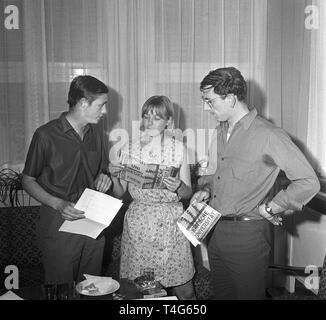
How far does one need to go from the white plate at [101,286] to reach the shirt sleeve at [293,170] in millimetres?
844

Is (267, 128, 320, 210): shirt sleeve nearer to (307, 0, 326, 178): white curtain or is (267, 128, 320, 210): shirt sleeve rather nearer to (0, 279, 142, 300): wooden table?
Result: (0, 279, 142, 300): wooden table

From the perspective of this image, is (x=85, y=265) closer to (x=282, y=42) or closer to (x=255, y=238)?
(x=255, y=238)

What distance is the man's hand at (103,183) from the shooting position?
2.17 metres

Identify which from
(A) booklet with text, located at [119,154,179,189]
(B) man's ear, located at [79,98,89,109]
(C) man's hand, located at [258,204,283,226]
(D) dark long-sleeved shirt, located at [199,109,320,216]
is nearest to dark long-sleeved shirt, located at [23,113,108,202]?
(B) man's ear, located at [79,98,89,109]

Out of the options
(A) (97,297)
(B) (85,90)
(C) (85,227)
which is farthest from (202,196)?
(B) (85,90)

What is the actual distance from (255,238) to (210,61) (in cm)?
158

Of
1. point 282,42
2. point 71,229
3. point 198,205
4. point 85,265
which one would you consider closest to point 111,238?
point 85,265

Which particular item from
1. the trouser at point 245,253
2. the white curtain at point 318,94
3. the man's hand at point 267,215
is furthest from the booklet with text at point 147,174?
the white curtain at point 318,94

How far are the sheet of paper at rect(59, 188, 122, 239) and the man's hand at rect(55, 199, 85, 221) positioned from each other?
1.0 inches

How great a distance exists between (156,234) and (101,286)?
574 millimetres

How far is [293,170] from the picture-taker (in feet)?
5.68

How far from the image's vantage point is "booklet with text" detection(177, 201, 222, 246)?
1889 millimetres

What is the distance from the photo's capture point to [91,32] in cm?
287

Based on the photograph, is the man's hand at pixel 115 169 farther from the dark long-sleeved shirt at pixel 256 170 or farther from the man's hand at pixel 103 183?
the dark long-sleeved shirt at pixel 256 170
